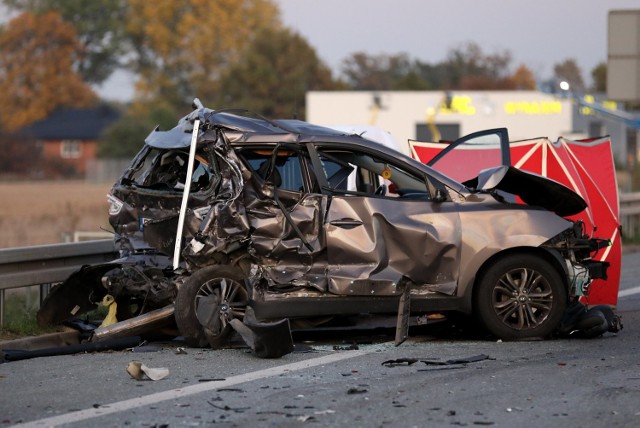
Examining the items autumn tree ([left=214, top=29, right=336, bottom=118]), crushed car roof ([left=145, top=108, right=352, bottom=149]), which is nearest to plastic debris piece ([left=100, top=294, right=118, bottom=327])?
crushed car roof ([left=145, top=108, right=352, bottom=149])

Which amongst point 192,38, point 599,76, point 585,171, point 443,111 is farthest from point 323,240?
point 599,76

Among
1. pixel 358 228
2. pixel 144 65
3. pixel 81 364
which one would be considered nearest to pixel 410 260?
pixel 358 228

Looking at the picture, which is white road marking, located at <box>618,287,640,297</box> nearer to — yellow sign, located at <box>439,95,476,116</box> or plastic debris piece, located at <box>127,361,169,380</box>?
plastic debris piece, located at <box>127,361,169,380</box>

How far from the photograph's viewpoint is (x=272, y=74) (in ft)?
263

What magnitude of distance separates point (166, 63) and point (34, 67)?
1198 cm

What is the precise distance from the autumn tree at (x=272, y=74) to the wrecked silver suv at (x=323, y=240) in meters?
67.6

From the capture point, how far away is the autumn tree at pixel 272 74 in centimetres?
7925

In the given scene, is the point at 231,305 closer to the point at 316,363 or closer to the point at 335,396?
the point at 316,363

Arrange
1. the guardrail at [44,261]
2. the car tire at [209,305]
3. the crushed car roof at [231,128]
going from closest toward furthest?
the car tire at [209,305]
the crushed car roof at [231,128]
the guardrail at [44,261]

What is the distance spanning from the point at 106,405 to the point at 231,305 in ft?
7.97

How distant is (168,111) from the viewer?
88.4 meters

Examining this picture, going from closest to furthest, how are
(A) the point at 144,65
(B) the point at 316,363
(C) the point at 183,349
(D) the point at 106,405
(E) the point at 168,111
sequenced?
1. (D) the point at 106,405
2. (B) the point at 316,363
3. (C) the point at 183,349
4. (E) the point at 168,111
5. (A) the point at 144,65

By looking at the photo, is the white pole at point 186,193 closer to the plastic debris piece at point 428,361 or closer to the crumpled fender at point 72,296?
the crumpled fender at point 72,296

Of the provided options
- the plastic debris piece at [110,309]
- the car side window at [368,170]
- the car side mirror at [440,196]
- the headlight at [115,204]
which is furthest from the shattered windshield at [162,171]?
the car side mirror at [440,196]
